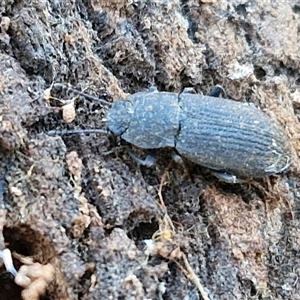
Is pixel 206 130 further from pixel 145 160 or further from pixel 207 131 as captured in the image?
pixel 145 160

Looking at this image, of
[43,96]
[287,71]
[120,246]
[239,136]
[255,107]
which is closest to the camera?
[120,246]

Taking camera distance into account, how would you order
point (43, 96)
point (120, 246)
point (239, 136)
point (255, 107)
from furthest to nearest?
point (255, 107), point (239, 136), point (43, 96), point (120, 246)

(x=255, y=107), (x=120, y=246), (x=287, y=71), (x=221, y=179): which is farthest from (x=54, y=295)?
(x=287, y=71)

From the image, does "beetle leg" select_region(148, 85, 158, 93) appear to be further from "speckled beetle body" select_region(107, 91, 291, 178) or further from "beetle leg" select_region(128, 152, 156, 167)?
"beetle leg" select_region(128, 152, 156, 167)

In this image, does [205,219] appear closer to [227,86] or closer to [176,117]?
[176,117]

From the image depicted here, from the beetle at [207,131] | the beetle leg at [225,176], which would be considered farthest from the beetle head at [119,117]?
the beetle leg at [225,176]

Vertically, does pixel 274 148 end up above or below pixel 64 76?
below
